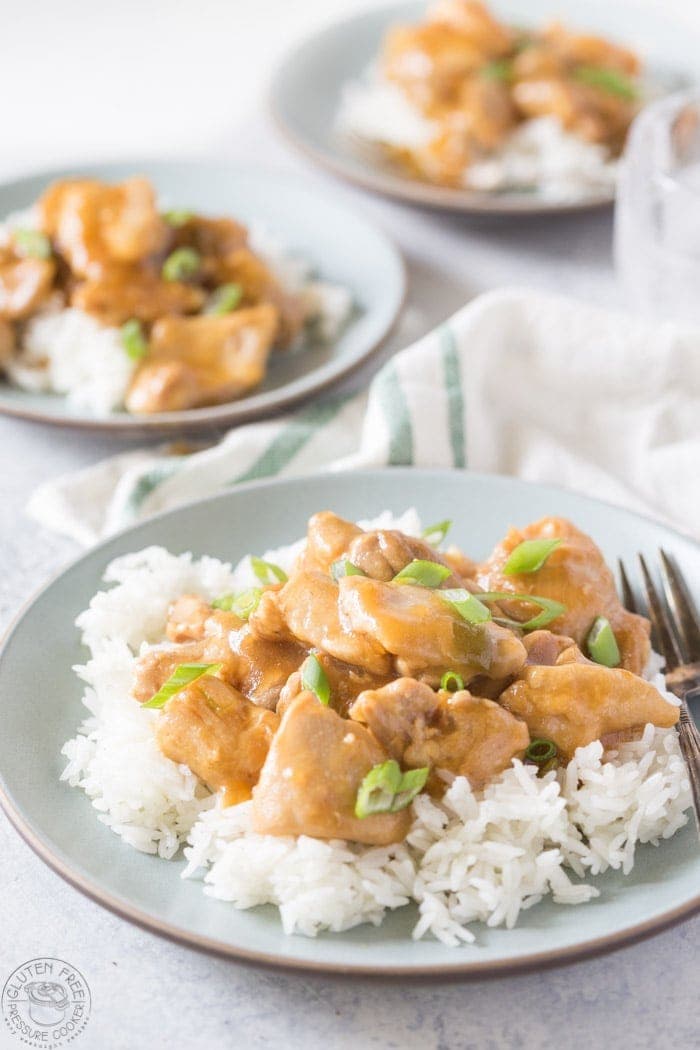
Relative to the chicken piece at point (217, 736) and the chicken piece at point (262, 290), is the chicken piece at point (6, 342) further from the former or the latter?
the chicken piece at point (217, 736)

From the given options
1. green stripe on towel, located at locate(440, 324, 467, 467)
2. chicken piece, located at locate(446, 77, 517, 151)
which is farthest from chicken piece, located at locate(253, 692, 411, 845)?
chicken piece, located at locate(446, 77, 517, 151)

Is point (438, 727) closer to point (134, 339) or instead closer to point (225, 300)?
point (134, 339)

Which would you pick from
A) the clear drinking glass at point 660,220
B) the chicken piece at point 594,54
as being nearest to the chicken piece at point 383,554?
the clear drinking glass at point 660,220

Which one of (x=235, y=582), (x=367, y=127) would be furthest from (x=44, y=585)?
(x=367, y=127)

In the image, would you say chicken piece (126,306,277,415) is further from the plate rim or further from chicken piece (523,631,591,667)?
chicken piece (523,631,591,667)

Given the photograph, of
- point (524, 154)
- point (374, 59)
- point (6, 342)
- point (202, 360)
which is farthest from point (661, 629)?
point (374, 59)
